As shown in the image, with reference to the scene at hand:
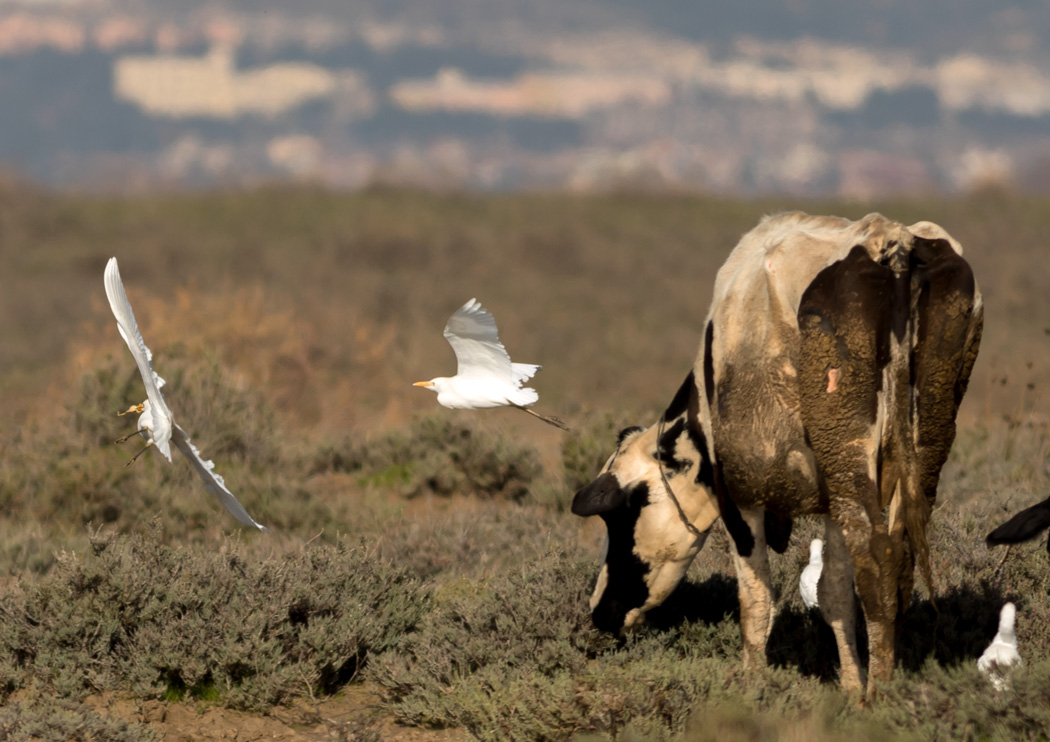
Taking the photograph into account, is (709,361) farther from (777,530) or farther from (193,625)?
(193,625)

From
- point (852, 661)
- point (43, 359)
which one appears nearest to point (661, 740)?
point (852, 661)

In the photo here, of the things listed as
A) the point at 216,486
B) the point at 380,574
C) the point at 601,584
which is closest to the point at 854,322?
the point at 601,584

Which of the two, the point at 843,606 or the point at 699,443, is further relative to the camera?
the point at 699,443

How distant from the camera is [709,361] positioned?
5363 millimetres

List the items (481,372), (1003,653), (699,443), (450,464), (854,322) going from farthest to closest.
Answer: (450,464) → (481,372) → (699,443) → (1003,653) → (854,322)

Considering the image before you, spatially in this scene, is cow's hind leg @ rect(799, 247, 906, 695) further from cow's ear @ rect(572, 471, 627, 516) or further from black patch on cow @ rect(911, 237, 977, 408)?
cow's ear @ rect(572, 471, 627, 516)

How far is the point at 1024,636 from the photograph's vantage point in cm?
610

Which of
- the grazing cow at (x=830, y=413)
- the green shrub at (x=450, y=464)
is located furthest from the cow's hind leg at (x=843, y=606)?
the green shrub at (x=450, y=464)

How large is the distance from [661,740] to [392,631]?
6.83 ft

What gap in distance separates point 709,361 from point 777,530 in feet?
3.39

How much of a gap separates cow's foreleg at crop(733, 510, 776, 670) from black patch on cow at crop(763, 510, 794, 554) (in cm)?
32

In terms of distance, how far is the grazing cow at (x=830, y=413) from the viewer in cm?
493

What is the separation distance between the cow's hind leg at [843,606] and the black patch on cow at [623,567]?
33.8 inches

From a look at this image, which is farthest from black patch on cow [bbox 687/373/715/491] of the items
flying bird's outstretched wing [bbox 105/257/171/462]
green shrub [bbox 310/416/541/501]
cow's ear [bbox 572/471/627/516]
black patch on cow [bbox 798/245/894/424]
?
green shrub [bbox 310/416/541/501]
